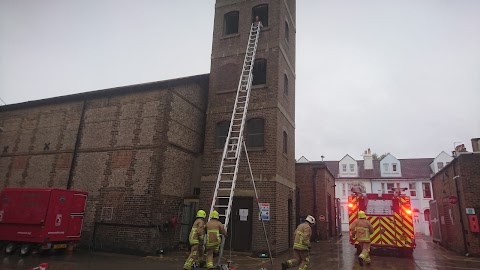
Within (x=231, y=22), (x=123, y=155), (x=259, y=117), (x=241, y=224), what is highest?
(x=231, y=22)

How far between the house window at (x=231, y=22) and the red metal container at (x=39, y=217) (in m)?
11.1

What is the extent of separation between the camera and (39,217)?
10.9 metres

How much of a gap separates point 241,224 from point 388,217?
6692mm

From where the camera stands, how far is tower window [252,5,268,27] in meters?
16.0

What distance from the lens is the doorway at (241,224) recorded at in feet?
41.4

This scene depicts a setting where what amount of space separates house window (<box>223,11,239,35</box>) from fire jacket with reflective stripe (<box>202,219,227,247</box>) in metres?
11.7

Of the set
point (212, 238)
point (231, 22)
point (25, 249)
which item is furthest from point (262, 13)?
point (25, 249)

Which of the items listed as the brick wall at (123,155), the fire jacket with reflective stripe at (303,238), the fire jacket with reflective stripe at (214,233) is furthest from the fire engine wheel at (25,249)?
the fire jacket with reflective stripe at (303,238)

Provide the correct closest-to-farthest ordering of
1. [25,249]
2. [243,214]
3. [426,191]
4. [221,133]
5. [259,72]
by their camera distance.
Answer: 1. [25,249]
2. [243,214]
3. [221,133]
4. [259,72]
5. [426,191]

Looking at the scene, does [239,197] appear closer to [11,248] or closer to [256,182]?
[256,182]

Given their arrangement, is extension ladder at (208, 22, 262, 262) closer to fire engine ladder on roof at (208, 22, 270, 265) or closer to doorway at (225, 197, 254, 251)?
fire engine ladder on roof at (208, 22, 270, 265)

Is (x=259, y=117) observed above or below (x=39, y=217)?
above

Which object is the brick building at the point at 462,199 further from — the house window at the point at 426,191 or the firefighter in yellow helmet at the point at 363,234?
the house window at the point at 426,191

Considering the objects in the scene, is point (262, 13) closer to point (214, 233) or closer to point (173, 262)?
point (214, 233)
